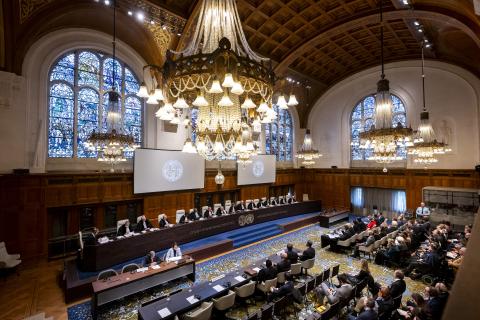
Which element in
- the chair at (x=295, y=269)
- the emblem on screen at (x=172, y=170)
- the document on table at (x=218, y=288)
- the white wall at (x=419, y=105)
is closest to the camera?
the document on table at (x=218, y=288)

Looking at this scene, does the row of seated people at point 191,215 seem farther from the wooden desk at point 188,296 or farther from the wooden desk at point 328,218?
the wooden desk at point 188,296

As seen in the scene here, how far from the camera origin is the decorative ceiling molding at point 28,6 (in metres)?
7.46

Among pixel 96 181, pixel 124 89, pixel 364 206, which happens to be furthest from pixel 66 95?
pixel 364 206

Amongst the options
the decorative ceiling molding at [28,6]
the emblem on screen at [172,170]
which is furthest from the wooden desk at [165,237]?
the decorative ceiling molding at [28,6]

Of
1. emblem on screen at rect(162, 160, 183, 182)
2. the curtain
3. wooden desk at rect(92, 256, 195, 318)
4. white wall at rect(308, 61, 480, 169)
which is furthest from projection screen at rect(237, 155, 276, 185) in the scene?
wooden desk at rect(92, 256, 195, 318)

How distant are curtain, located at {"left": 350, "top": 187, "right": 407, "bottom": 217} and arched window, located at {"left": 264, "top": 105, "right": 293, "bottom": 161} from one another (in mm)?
5361

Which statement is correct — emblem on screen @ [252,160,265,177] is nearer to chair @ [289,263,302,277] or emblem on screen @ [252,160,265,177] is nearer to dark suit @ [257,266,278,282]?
chair @ [289,263,302,277]

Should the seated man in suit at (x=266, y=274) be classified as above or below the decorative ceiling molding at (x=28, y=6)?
below

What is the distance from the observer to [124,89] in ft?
35.1

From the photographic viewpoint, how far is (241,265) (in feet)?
26.7

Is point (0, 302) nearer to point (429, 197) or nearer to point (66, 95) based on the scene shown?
point (66, 95)

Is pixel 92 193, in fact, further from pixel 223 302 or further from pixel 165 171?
pixel 223 302

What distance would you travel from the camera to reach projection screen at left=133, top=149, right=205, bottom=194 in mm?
10289

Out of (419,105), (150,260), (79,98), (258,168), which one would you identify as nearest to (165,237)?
(150,260)
